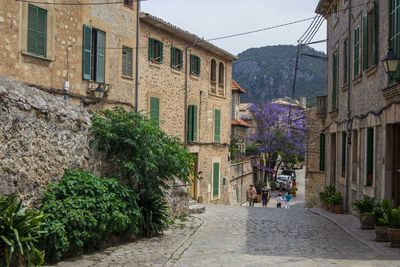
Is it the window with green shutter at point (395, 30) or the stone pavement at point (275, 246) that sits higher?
the window with green shutter at point (395, 30)

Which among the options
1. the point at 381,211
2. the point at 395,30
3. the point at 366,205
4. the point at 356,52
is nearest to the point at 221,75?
the point at 356,52

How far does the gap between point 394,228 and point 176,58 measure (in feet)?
50.9

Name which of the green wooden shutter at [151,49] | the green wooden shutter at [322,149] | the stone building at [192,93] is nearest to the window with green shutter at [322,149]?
the green wooden shutter at [322,149]

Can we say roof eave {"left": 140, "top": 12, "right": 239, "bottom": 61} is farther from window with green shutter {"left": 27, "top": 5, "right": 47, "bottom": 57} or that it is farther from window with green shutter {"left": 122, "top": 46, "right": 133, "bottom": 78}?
window with green shutter {"left": 27, "top": 5, "right": 47, "bottom": 57}

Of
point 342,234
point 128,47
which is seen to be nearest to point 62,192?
point 342,234

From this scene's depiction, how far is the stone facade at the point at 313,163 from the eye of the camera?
89.0 feet

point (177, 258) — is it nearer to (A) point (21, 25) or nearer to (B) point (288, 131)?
(A) point (21, 25)

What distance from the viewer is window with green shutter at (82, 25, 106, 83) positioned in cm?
1694

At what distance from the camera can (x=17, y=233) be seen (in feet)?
23.6

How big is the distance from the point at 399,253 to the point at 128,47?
13158mm

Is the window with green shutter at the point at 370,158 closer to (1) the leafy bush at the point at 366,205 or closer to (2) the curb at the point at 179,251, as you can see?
(1) the leafy bush at the point at 366,205

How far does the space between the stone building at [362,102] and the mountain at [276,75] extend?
74.2 metres

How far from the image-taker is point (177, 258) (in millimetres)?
9609

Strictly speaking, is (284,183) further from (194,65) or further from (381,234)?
(381,234)
